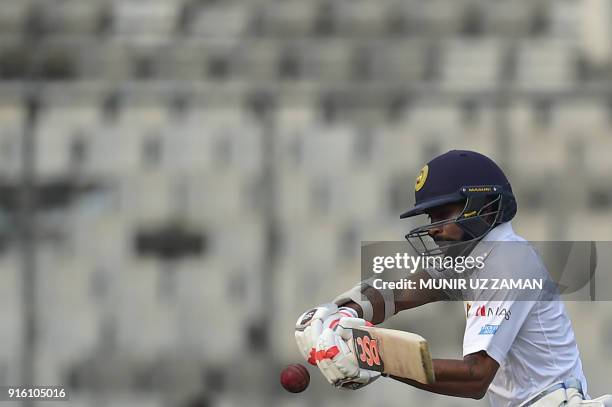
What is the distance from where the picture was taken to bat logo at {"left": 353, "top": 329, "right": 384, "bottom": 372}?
2.83 meters

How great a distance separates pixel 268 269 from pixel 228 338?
15.4 inches

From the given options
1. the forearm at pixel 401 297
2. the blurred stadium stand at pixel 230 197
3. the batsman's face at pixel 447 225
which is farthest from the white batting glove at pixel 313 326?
the blurred stadium stand at pixel 230 197

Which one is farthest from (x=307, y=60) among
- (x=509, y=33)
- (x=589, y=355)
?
(x=589, y=355)

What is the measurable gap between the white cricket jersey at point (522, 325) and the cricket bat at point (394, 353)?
200mm

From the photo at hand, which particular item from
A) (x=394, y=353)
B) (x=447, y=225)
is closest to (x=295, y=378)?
(x=394, y=353)

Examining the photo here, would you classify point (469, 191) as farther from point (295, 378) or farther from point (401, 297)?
point (295, 378)

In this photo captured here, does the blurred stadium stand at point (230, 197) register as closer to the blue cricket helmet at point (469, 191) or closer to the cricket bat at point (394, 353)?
the blue cricket helmet at point (469, 191)

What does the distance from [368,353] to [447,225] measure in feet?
1.37

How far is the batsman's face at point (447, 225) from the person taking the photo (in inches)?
119

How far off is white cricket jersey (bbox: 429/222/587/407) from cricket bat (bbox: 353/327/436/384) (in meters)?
0.20

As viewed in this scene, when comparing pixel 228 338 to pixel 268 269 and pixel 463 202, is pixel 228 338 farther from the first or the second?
pixel 463 202

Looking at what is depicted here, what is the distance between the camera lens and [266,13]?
22.2ft

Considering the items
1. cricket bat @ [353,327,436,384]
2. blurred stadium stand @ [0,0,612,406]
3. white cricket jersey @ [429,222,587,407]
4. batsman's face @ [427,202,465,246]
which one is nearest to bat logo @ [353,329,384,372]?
cricket bat @ [353,327,436,384]

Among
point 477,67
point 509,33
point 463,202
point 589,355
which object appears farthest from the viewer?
point 509,33
